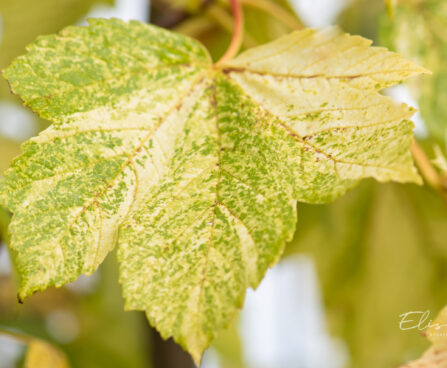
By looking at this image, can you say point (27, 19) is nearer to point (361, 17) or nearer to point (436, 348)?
point (361, 17)

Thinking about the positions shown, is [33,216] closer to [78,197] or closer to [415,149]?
[78,197]

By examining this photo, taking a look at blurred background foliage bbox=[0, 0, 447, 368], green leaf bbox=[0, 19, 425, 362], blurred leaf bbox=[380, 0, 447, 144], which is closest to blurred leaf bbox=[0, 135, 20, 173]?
blurred background foliage bbox=[0, 0, 447, 368]

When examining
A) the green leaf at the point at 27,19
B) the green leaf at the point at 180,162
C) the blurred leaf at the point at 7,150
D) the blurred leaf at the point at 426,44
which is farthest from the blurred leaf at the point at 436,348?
the green leaf at the point at 27,19

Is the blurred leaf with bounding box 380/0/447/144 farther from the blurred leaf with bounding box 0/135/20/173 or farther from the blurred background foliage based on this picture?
the blurred leaf with bounding box 0/135/20/173

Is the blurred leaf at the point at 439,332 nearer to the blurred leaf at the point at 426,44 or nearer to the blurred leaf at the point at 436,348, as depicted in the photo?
the blurred leaf at the point at 436,348

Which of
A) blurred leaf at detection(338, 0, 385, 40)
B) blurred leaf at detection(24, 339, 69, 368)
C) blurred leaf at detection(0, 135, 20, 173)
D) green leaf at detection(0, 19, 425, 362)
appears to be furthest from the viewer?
blurred leaf at detection(338, 0, 385, 40)
